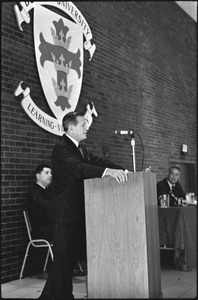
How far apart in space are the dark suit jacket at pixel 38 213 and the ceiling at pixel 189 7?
6.39 metres

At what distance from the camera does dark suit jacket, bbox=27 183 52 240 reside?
4.50 meters

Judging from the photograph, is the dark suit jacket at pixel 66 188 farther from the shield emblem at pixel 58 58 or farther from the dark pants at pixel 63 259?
the shield emblem at pixel 58 58

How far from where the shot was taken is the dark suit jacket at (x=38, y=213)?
4.50 metres

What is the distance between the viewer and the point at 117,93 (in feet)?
22.6

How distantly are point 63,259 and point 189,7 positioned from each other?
25.9 feet

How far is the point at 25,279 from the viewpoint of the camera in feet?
14.8

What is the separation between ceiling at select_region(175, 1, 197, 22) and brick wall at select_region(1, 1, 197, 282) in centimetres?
13

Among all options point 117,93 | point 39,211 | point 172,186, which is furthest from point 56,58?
point 172,186

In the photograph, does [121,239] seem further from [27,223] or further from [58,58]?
[58,58]

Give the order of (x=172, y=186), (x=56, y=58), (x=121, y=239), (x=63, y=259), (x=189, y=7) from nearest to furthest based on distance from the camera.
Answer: (x=121, y=239), (x=63, y=259), (x=56, y=58), (x=172, y=186), (x=189, y=7)

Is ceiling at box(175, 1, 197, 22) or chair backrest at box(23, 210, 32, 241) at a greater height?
ceiling at box(175, 1, 197, 22)

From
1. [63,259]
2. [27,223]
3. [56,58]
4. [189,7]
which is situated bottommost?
[63,259]

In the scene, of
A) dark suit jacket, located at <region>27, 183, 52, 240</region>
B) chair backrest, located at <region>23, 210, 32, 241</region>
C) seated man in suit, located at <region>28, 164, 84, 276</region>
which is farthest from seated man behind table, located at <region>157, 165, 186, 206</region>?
chair backrest, located at <region>23, 210, 32, 241</region>

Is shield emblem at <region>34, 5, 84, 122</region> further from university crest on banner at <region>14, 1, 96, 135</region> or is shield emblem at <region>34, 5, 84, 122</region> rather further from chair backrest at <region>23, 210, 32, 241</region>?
chair backrest at <region>23, 210, 32, 241</region>
